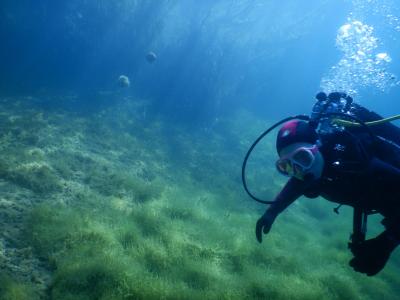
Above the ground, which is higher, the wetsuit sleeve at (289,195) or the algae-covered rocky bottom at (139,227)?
the wetsuit sleeve at (289,195)

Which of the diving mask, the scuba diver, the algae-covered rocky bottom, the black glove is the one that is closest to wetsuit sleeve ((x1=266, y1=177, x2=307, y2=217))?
the scuba diver

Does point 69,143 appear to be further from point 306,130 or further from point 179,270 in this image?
point 306,130

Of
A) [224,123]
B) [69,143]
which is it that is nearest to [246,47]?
[224,123]

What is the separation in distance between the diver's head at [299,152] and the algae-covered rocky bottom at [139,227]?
9.70 feet

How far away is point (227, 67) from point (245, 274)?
21549 millimetres

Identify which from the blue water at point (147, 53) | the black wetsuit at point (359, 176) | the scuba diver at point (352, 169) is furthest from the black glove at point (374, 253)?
the blue water at point (147, 53)

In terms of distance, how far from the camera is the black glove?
9.73 ft

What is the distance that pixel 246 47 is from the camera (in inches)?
1305

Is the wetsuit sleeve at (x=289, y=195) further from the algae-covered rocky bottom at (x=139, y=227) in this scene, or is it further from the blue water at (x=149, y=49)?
the blue water at (x=149, y=49)

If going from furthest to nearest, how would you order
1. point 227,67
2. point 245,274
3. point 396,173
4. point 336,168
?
point 227,67 → point 245,274 → point 336,168 → point 396,173

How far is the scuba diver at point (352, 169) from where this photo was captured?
10.00 feet

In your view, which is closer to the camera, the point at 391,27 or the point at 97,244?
the point at 97,244

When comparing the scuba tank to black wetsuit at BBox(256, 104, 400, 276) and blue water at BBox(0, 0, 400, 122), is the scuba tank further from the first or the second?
blue water at BBox(0, 0, 400, 122)

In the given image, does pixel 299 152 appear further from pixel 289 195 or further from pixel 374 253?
pixel 374 253
